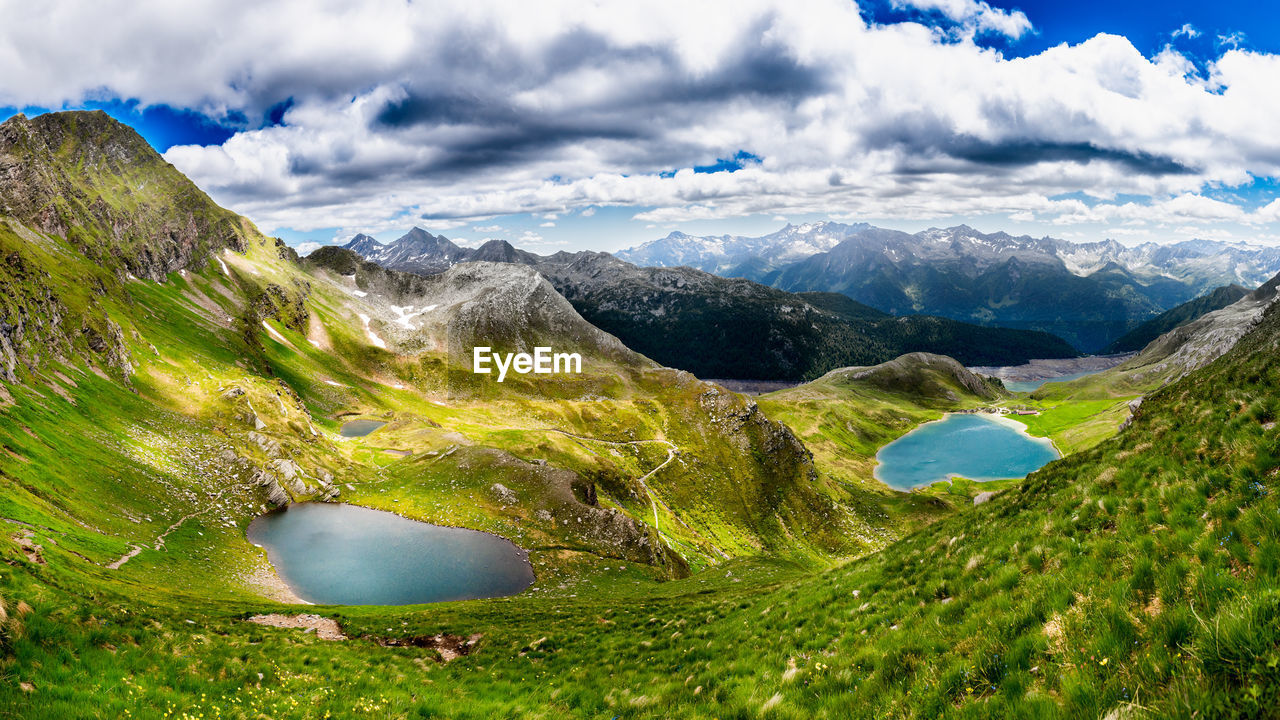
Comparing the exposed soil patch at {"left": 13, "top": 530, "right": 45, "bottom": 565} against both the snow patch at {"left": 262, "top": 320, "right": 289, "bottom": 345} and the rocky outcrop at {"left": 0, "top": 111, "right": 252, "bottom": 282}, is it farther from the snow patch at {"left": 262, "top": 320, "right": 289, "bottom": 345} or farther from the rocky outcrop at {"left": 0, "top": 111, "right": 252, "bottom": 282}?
the snow patch at {"left": 262, "top": 320, "right": 289, "bottom": 345}

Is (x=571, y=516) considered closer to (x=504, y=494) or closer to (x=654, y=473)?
(x=504, y=494)

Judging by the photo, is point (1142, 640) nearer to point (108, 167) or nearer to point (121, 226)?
point (121, 226)

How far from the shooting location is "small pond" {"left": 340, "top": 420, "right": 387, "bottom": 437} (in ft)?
388

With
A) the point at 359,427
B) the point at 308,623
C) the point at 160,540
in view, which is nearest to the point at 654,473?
the point at 359,427

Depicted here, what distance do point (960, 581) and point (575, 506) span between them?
63.9m

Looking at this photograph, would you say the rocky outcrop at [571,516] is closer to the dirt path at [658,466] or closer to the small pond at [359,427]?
the dirt path at [658,466]

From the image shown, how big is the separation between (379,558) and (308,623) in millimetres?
29259

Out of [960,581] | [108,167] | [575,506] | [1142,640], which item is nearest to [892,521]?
[575,506]

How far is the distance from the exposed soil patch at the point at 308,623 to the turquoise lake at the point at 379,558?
18.2 metres

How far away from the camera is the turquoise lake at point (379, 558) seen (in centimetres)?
5184

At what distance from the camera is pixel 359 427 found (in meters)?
125

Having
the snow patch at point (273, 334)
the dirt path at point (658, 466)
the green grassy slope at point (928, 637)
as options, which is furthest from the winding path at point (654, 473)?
the snow patch at point (273, 334)

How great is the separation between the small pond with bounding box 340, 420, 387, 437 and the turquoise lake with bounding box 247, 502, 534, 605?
53290mm

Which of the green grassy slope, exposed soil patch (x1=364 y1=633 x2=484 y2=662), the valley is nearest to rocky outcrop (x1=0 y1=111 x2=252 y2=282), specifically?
the valley
